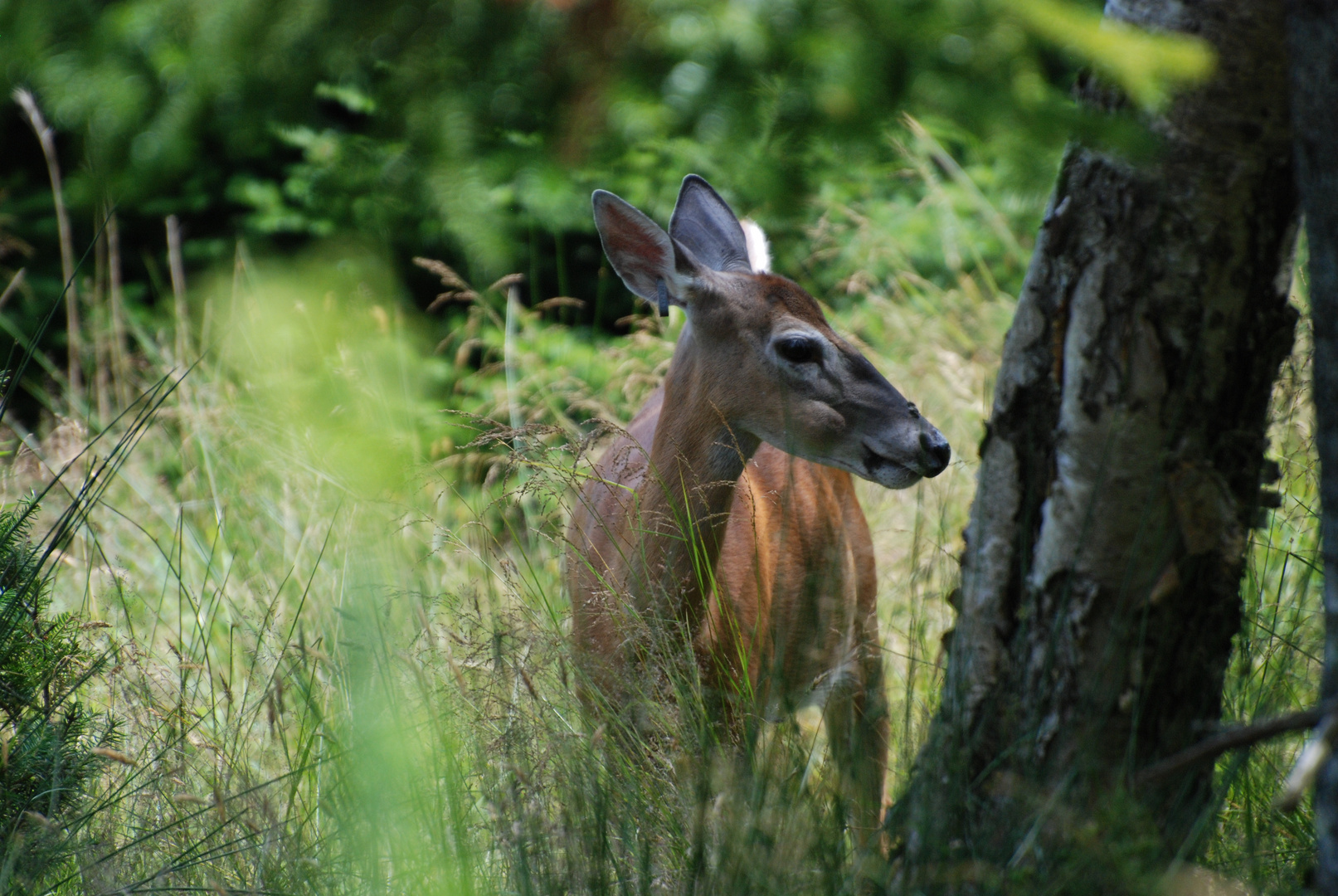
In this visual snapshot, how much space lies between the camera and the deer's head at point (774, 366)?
3.25 metres

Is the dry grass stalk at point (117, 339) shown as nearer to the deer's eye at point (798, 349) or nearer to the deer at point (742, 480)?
the deer at point (742, 480)

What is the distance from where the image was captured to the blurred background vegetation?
1242 millimetres

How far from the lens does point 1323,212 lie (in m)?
1.66

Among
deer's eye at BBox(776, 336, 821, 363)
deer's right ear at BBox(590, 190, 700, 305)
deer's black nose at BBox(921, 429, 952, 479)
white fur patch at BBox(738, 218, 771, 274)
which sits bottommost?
deer's black nose at BBox(921, 429, 952, 479)

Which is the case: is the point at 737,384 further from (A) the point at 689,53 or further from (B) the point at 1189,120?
(A) the point at 689,53

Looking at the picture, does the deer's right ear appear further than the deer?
Yes

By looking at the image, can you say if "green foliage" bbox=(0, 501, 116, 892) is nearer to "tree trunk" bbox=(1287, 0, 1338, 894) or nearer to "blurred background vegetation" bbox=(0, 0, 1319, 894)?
"blurred background vegetation" bbox=(0, 0, 1319, 894)

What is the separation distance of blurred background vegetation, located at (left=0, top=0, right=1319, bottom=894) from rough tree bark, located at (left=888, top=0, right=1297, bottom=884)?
139 mm

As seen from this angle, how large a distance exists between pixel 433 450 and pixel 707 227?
1228 millimetres

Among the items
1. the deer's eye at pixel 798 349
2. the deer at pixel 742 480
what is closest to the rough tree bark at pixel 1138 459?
the deer at pixel 742 480

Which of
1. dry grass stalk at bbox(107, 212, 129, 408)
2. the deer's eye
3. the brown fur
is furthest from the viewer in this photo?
dry grass stalk at bbox(107, 212, 129, 408)

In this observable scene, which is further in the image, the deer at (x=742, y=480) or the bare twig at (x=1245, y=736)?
A: the deer at (x=742, y=480)

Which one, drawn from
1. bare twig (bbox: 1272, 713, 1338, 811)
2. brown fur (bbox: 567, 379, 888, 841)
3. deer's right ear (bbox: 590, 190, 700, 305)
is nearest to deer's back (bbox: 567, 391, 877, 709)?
brown fur (bbox: 567, 379, 888, 841)

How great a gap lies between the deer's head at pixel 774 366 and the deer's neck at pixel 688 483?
32 millimetres
